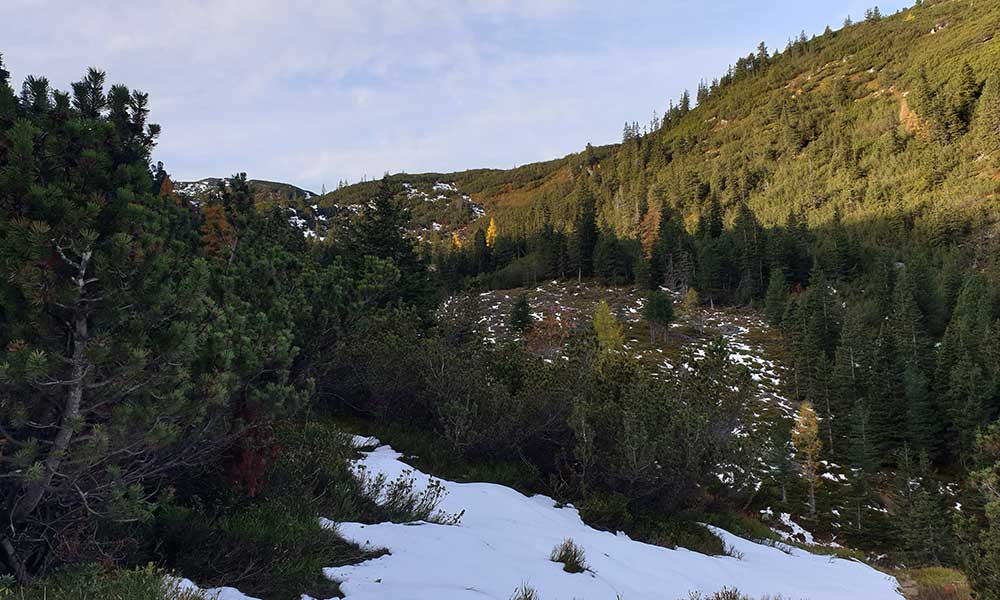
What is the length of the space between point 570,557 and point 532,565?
1.79ft

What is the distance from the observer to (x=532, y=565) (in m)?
5.33

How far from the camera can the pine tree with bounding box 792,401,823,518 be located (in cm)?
2820

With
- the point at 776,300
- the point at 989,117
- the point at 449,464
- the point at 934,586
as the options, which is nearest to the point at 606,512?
the point at 449,464

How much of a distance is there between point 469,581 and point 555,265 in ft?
254

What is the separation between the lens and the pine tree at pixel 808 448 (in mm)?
28203

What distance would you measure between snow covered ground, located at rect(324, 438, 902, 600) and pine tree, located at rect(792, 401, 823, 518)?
22.4 metres

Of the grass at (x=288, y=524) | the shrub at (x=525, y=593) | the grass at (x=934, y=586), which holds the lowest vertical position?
the grass at (x=934, y=586)

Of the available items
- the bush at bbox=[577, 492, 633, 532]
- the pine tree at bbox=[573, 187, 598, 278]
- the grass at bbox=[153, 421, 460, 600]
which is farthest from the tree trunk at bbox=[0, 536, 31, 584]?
the pine tree at bbox=[573, 187, 598, 278]

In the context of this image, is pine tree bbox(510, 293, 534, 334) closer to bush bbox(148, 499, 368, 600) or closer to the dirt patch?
bush bbox(148, 499, 368, 600)

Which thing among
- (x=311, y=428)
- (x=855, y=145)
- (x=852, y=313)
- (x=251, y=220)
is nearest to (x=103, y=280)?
(x=311, y=428)

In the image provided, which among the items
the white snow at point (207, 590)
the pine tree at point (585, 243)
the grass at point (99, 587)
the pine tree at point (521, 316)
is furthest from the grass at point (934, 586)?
the pine tree at point (585, 243)

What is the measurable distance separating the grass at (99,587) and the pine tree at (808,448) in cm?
3195

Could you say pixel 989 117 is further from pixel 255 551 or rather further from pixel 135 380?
pixel 135 380

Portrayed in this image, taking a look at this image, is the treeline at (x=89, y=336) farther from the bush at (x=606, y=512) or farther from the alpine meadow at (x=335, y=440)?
the bush at (x=606, y=512)
